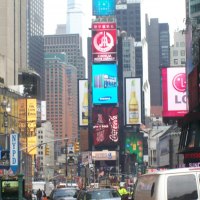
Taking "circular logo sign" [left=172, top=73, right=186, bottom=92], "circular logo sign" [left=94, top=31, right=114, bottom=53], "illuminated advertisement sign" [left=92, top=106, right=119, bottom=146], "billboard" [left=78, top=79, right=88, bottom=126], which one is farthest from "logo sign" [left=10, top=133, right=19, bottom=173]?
"billboard" [left=78, top=79, right=88, bottom=126]

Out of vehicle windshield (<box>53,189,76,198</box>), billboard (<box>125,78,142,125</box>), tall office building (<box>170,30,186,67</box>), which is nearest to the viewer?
vehicle windshield (<box>53,189,76,198</box>)

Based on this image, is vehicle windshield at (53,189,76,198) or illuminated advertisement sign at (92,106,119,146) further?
illuminated advertisement sign at (92,106,119,146)

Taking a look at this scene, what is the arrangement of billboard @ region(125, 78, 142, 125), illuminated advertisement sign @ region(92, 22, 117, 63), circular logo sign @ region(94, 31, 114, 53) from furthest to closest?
billboard @ region(125, 78, 142, 125)
circular logo sign @ region(94, 31, 114, 53)
illuminated advertisement sign @ region(92, 22, 117, 63)

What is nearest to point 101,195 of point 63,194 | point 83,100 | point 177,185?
point 63,194

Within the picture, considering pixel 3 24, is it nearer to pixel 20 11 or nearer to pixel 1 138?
pixel 20 11

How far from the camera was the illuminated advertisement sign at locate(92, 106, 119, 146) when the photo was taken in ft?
597

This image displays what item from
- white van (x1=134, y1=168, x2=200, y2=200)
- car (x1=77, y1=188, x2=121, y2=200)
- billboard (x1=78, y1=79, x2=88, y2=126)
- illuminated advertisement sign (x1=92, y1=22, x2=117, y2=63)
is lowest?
car (x1=77, y1=188, x2=121, y2=200)

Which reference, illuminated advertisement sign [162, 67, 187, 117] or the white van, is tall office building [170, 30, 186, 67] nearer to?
illuminated advertisement sign [162, 67, 187, 117]

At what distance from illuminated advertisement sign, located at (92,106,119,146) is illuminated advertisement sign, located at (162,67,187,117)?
9120 centimetres

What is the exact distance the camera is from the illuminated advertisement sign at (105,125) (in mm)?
181875

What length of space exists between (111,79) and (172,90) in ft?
263

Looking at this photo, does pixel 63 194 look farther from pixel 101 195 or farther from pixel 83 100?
pixel 83 100

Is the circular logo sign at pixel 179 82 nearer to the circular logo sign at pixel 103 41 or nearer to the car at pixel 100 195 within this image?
the car at pixel 100 195

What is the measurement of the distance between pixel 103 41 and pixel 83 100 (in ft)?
58.8
